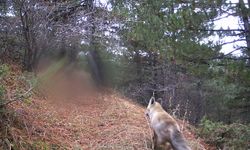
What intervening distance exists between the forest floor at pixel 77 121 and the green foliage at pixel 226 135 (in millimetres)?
377

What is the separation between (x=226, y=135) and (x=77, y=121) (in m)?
4.49

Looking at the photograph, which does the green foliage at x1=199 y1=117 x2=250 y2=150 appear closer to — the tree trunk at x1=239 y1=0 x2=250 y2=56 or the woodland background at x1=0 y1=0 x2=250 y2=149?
the woodland background at x1=0 y1=0 x2=250 y2=149

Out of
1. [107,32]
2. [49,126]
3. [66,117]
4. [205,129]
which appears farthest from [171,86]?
[49,126]

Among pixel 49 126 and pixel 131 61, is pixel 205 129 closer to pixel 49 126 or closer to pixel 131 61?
pixel 49 126

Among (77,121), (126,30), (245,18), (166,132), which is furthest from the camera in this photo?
(126,30)

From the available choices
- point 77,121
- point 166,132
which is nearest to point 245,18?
point 166,132

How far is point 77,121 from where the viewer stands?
402 inches

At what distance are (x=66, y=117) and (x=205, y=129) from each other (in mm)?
4395

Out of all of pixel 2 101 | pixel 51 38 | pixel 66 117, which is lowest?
pixel 66 117

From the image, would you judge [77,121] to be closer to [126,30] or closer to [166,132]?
[166,132]

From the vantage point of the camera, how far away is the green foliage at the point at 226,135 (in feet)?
36.5

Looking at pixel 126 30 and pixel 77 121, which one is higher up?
pixel 126 30

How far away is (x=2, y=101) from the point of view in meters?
6.81

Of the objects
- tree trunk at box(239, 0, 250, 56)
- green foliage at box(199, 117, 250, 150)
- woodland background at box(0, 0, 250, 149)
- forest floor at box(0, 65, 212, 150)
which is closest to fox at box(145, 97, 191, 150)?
forest floor at box(0, 65, 212, 150)
